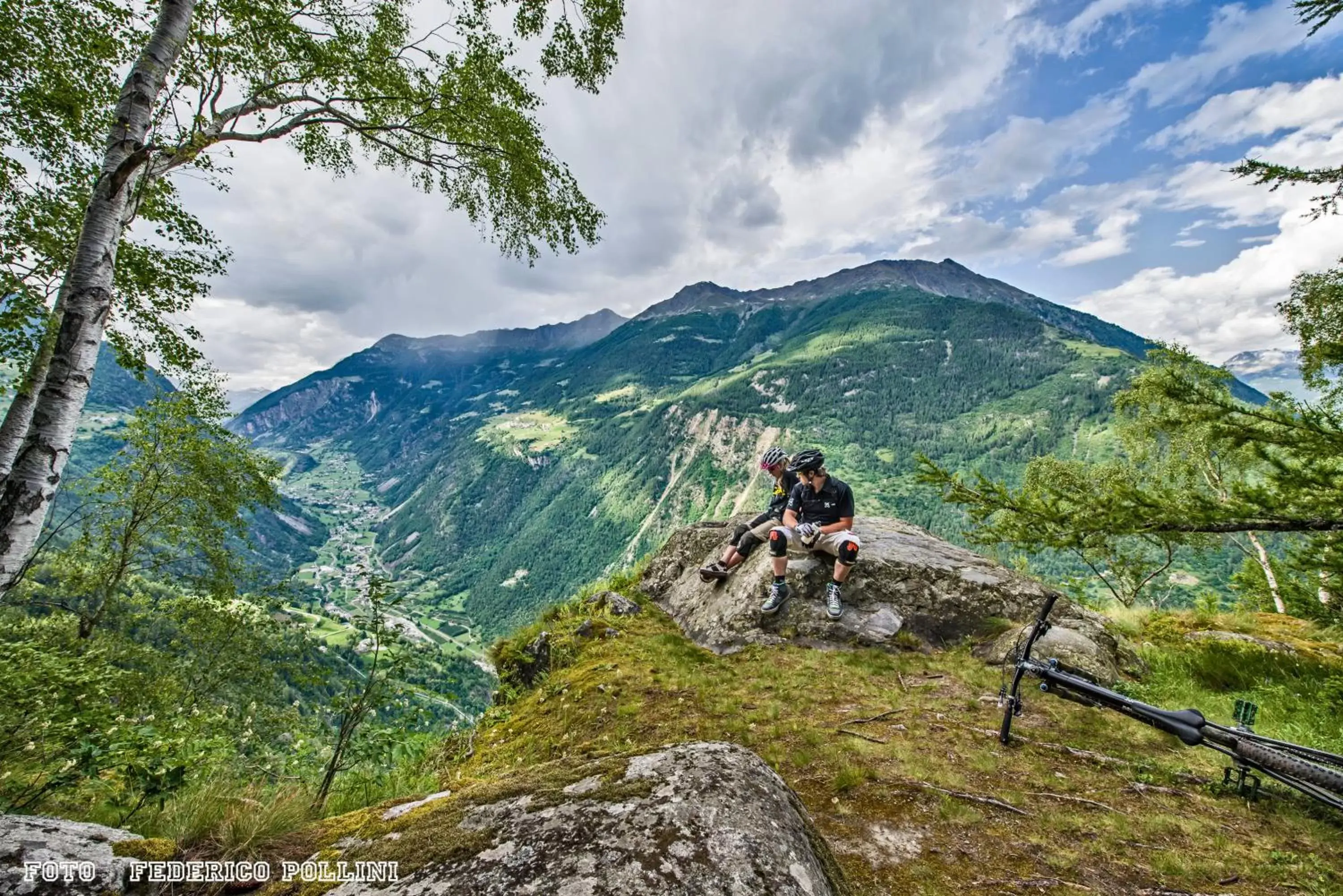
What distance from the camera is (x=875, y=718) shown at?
6.27 metres

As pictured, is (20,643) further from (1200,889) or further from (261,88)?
(1200,889)

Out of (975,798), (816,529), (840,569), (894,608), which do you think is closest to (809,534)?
(816,529)

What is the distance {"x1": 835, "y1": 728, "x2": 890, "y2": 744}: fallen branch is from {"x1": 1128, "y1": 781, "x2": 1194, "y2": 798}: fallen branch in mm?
2147

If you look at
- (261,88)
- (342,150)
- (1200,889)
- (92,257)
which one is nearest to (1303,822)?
(1200,889)

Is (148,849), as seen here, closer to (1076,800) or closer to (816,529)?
(1076,800)

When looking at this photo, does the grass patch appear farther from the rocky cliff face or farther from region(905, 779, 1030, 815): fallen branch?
the rocky cliff face

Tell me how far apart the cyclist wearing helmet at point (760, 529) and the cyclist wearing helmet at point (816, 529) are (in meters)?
0.51

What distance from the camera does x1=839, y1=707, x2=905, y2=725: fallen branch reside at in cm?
615

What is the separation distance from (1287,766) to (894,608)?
7042 millimetres

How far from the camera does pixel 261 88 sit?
23.9ft

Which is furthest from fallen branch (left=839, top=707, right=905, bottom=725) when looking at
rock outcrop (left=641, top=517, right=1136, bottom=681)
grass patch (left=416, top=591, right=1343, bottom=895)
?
rock outcrop (left=641, top=517, right=1136, bottom=681)

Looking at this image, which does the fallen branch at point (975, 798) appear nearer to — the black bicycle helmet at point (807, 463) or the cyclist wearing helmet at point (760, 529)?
the black bicycle helmet at point (807, 463)

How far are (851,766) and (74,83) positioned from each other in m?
13.1

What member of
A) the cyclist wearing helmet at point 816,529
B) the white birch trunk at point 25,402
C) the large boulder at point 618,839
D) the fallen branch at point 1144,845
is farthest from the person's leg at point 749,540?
the white birch trunk at point 25,402
